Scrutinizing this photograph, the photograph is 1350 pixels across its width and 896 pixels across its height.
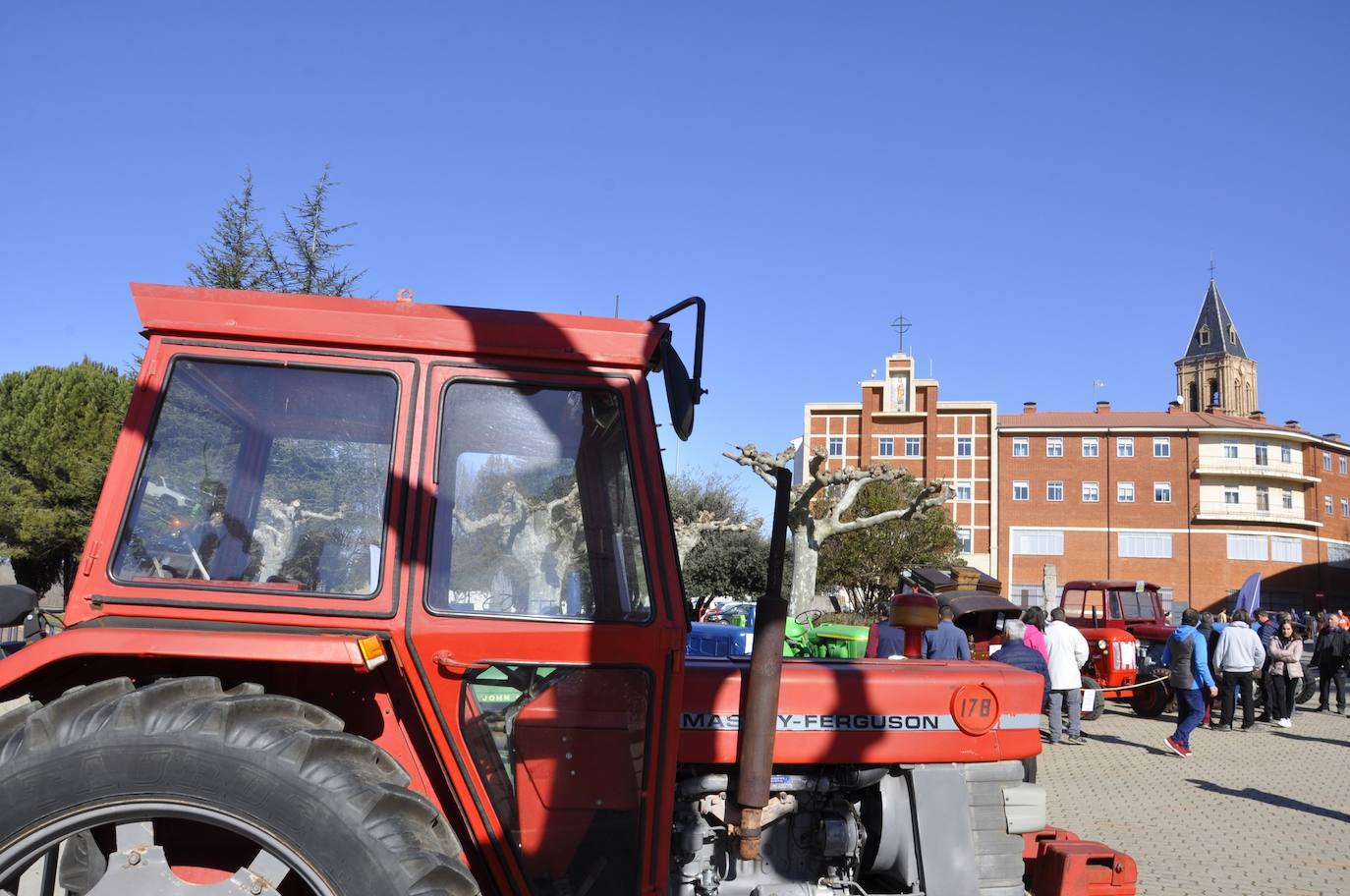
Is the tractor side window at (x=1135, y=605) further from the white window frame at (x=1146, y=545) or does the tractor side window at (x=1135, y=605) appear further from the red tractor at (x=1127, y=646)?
the white window frame at (x=1146, y=545)

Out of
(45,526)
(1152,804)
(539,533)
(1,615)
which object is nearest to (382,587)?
(539,533)

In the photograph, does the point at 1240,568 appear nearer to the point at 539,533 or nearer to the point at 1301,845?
the point at 1301,845

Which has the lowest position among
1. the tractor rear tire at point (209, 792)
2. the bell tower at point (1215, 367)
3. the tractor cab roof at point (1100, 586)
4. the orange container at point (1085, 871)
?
the orange container at point (1085, 871)

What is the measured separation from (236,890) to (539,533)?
1.25 metres

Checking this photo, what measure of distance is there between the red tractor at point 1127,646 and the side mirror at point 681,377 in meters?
13.5

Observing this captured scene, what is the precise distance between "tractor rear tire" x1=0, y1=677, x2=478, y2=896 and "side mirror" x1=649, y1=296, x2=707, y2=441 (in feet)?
4.17

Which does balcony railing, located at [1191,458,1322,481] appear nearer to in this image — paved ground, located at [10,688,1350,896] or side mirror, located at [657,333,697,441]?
paved ground, located at [10,688,1350,896]

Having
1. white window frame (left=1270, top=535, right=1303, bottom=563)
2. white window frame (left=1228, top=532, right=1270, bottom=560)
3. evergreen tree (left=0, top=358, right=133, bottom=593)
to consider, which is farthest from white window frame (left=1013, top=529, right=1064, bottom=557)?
evergreen tree (left=0, top=358, right=133, bottom=593)

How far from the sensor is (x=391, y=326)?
3.06m

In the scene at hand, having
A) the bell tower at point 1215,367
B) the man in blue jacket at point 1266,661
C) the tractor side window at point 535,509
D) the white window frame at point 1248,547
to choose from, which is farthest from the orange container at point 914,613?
the bell tower at point 1215,367

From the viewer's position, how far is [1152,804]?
29.9ft

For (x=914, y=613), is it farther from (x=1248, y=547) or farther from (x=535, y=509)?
(x=1248, y=547)

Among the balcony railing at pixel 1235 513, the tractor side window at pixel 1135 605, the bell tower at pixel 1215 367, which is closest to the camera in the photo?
the tractor side window at pixel 1135 605

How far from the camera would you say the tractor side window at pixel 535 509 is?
301 centimetres
